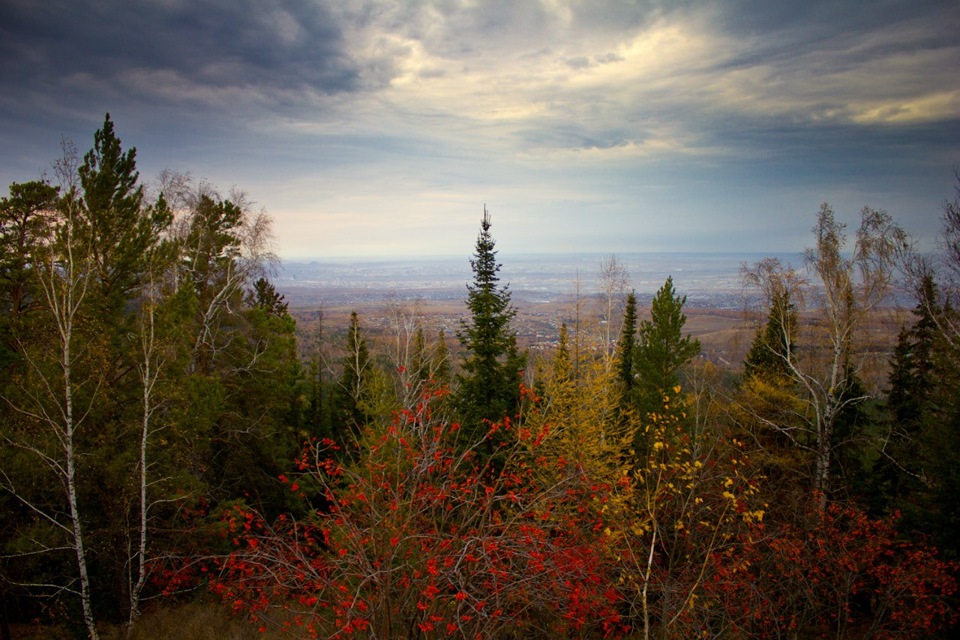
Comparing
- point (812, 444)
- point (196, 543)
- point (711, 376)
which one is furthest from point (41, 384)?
point (711, 376)

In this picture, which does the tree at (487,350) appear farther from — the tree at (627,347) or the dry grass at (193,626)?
the tree at (627,347)

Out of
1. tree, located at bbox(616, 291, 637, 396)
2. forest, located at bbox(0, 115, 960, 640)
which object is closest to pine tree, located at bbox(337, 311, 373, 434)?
forest, located at bbox(0, 115, 960, 640)

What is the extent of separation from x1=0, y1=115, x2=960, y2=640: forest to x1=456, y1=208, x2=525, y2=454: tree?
111mm

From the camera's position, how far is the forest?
7059mm

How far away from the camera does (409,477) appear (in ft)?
22.2

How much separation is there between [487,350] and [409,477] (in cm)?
1093

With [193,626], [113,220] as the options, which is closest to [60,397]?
[113,220]

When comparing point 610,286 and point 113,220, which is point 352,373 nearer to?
point 610,286

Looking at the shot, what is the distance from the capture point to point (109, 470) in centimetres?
Result: 1082

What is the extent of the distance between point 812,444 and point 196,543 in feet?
78.6

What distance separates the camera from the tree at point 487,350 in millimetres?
17516

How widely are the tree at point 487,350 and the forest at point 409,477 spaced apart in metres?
0.11

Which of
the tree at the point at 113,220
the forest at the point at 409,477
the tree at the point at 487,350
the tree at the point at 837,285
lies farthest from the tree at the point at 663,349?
the tree at the point at 113,220

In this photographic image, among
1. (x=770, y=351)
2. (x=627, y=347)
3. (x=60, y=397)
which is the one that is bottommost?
(x=627, y=347)
